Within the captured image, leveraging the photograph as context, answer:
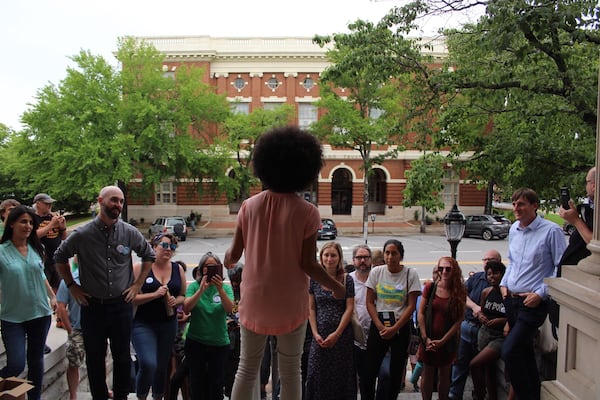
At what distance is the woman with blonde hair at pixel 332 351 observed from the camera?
4.01 m

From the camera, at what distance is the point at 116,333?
3.61 m

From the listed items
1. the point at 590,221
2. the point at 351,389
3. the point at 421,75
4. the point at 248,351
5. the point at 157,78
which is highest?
the point at 157,78

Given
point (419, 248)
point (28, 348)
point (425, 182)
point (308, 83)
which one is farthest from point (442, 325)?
point (308, 83)

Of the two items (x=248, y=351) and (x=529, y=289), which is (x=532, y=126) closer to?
(x=529, y=289)

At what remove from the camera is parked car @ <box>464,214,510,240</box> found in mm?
26781

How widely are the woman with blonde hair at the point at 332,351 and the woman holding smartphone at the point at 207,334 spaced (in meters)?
0.85

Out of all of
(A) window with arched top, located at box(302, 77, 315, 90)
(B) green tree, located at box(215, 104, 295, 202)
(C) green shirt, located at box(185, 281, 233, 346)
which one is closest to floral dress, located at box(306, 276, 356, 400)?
(C) green shirt, located at box(185, 281, 233, 346)

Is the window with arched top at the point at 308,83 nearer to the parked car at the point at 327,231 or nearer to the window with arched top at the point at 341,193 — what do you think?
the window with arched top at the point at 341,193

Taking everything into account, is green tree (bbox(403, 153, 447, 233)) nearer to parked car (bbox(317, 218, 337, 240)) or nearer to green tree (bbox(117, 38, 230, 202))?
parked car (bbox(317, 218, 337, 240))

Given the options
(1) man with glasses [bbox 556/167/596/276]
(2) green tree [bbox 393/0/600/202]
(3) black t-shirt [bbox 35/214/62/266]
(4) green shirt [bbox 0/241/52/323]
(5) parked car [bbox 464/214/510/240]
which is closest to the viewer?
(1) man with glasses [bbox 556/167/596/276]

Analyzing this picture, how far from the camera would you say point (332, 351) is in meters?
4.04

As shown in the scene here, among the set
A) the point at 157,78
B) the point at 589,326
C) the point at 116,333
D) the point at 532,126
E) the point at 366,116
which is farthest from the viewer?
the point at 366,116

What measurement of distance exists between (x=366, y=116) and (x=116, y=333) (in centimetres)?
2665

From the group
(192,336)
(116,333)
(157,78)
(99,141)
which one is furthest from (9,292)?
(157,78)
